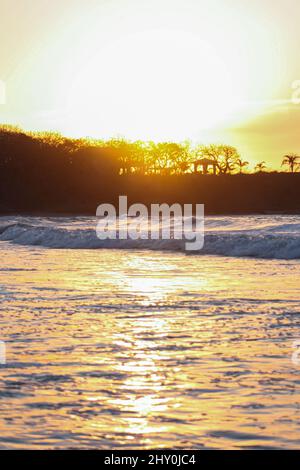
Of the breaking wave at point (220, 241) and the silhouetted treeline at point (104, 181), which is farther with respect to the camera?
the silhouetted treeline at point (104, 181)

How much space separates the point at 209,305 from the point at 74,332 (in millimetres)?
3280

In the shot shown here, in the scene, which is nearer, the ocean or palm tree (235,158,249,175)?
the ocean

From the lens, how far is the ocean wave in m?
29.0

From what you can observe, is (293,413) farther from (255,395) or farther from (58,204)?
(58,204)

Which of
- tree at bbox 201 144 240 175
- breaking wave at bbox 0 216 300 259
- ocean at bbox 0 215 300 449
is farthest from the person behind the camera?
tree at bbox 201 144 240 175

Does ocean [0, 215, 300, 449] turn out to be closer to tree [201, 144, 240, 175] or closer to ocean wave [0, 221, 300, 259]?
ocean wave [0, 221, 300, 259]

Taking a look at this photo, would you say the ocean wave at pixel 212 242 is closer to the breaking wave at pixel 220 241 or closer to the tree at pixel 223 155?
the breaking wave at pixel 220 241

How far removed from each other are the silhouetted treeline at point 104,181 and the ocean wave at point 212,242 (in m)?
81.2

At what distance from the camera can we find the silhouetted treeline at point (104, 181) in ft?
425

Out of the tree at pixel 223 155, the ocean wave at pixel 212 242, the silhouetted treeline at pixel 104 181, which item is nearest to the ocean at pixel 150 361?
the ocean wave at pixel 212 242

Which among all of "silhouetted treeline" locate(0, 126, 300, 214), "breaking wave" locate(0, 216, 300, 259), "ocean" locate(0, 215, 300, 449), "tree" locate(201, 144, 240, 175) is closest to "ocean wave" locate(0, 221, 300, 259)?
"breaking wave" locate(0, 216, 300, 259)

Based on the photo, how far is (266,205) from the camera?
150750mm

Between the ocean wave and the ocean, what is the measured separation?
8.66 meters

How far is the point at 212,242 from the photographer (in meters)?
33.1
